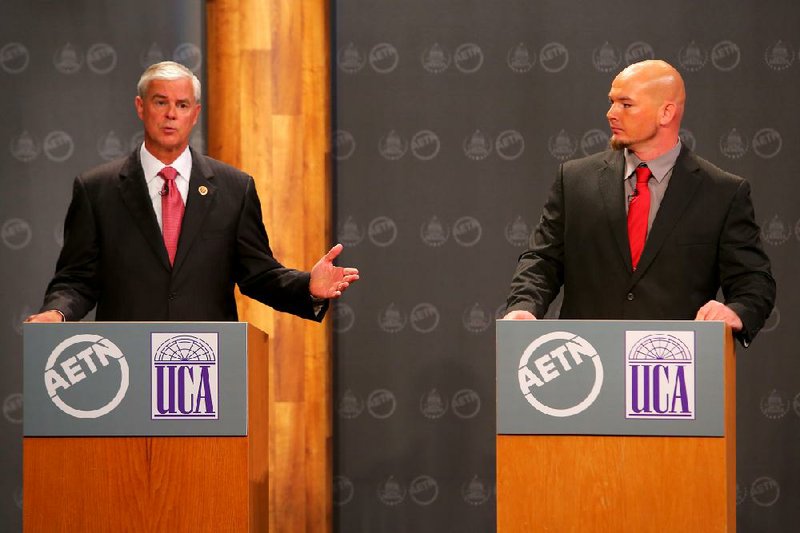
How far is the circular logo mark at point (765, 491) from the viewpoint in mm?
4918

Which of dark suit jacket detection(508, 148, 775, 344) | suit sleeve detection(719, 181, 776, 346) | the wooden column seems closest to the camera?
suit sleeve detection(719, 181, 776, 346)

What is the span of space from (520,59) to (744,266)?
1.93 metres

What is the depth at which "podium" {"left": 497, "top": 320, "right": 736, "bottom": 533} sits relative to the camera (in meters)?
2.89

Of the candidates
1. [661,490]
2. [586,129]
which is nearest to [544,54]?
[586,129]

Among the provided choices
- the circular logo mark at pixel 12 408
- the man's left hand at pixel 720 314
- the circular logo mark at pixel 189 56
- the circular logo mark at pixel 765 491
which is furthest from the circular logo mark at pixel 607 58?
the circular logo mark at pixel 12 408

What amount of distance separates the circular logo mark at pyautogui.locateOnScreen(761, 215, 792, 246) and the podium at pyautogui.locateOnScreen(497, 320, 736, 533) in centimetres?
214

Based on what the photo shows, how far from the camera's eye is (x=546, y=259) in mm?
3578

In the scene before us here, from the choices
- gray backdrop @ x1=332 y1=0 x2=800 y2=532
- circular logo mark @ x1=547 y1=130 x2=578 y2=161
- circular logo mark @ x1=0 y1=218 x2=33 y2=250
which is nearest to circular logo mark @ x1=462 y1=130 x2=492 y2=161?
gray backdrop @ x1=332 y1=0 x2=800 y2=532

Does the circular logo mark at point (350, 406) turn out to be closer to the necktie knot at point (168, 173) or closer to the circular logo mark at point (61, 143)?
the circular logo mark at point (61, 143)

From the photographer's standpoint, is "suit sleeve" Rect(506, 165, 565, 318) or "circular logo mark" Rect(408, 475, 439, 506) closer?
"suit sleeve" Rect(506, 165, 565, 318)

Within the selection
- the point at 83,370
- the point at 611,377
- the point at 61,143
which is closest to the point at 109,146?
the point at 61,143

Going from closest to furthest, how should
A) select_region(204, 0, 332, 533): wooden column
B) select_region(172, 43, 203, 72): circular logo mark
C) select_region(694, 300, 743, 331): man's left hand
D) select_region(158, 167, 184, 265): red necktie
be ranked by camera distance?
select_region(694, 300, 743, 331): man's left hand
select_region(158, 167, 184, 265): red necktie
select_region(204, 0, 332, 533): wooden column
select_region(172, 43, 203, 72): circular logo mark

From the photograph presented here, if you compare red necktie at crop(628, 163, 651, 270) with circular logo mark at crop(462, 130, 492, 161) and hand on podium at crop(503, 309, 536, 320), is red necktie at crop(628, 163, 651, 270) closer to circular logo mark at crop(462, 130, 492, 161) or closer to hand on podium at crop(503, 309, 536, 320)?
hand on podium at crop(503, 309, 536, 320)

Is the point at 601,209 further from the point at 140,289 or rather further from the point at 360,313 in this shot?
the point at 360,313
